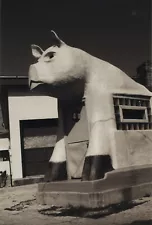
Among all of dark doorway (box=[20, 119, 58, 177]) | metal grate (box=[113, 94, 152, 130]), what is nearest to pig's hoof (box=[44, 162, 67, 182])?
metal grate (box=[113, 94, 152, 130])

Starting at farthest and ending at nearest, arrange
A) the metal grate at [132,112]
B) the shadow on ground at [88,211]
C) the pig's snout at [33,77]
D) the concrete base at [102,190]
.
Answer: the metal grate at [132,112] < the pig's snout at [33,77] < the concrete base at [102,190] < the shadow on ground at [88,211]

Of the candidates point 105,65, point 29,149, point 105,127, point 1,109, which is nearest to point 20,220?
point 105,127

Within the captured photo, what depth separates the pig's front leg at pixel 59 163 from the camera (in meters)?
4.95

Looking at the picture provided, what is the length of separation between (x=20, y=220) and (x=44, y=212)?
0.42 metres

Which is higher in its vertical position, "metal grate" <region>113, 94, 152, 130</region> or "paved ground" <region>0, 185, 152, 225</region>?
"metal grate" <region>113, 94, 152, 130</region>

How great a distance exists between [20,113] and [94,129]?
606cm

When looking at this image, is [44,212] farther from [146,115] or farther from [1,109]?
[1,109]

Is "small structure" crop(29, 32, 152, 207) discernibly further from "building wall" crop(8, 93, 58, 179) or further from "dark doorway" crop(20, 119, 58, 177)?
"dark doorway" crop(20, 119, 58, 177)

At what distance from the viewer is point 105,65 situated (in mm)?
4781

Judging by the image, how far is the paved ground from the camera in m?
3.31

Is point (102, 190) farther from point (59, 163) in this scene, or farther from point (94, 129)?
point (59, 163)

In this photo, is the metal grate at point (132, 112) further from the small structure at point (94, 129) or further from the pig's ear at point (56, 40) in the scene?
the pig's ear at point (56, 40)

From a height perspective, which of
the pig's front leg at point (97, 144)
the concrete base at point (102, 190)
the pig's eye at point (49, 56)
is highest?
the pig's eye at point (49, 56)

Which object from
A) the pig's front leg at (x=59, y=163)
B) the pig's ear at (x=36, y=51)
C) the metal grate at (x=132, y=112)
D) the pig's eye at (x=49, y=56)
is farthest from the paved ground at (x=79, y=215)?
the pig's ear at (x=36, y=51)
